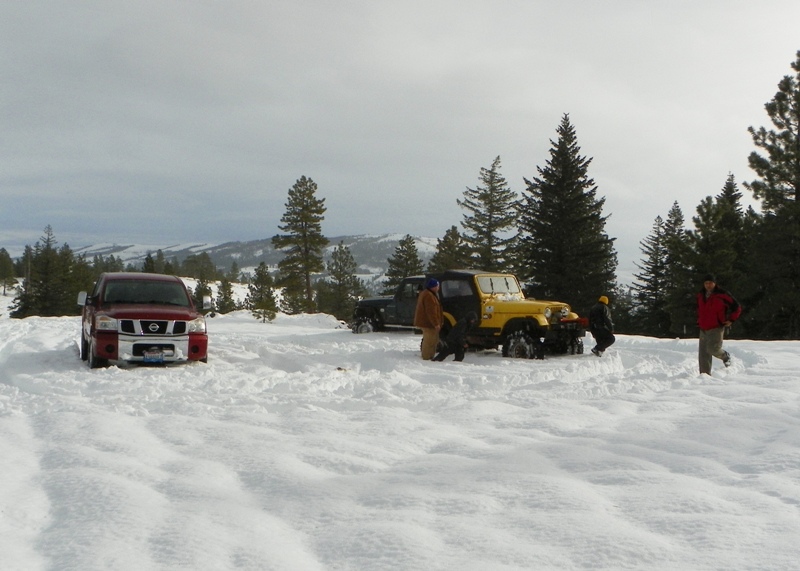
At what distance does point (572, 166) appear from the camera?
41188 millimetres

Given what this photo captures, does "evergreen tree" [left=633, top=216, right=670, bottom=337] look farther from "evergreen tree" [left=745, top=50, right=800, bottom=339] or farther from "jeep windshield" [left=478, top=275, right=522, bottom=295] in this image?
"jeep windshield" [left=478, top=275, right=522, bottom=295]

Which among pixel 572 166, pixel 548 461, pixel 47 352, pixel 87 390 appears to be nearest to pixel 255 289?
pixel 572 166

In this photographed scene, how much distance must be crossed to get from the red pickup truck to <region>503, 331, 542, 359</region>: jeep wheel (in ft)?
20.1

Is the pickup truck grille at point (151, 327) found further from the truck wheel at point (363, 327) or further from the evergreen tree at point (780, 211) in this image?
the evergreen tree at point (780, 211)

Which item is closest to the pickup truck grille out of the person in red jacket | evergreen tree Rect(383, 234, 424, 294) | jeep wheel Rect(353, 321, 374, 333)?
jeep wheel Rect(353, 321, 374, 333)

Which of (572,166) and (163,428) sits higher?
(572,166)

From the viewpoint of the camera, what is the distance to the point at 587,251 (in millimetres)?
39094

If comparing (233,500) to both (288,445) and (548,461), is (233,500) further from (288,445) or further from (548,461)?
(548,461)

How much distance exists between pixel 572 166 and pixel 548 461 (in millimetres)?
37938

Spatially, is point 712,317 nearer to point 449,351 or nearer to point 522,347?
point 522,347

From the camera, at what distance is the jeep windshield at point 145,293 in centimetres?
1248

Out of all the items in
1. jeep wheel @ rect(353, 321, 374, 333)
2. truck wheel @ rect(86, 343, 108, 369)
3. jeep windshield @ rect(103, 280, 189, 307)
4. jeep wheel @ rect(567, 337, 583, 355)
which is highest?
jeep windshield @ rect(103, 280, 189, 307)

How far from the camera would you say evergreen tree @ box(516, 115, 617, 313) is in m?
38.8

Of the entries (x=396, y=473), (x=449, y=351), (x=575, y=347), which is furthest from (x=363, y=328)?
(x=396, y=473)
